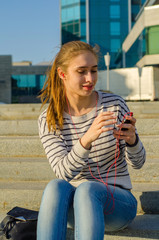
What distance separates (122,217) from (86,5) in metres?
46.7

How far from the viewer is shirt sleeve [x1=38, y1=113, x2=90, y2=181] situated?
6.69ft

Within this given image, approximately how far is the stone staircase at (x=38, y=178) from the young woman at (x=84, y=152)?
1.09 feet

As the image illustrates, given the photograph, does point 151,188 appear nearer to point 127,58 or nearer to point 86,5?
point 127,58

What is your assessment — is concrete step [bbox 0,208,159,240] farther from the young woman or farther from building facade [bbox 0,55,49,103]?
building facade [bbox 0,55,49,103]

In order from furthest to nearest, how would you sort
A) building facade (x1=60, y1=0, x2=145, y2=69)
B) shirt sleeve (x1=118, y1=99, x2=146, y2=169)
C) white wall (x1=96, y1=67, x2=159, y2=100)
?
building facade (x1=60, y1=0, x2=145, y2=69) < white wall (x1=96, y1=67, x2=159, y2=100) < shirt sleeve (x1=118, y1=99, x2=146, y2=169)

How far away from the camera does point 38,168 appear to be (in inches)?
138

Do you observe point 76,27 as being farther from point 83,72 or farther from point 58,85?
point 83,72

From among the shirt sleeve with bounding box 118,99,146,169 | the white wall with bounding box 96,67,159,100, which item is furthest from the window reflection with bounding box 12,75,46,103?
the shirt sleeve with bounding box 118,99,146,169

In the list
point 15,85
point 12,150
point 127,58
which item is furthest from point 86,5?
point 12,150

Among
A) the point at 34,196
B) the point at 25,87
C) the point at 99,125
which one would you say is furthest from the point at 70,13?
the point at 99,125

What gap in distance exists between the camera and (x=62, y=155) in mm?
2209

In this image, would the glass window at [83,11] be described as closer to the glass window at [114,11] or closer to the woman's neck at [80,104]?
the glass window at [114,11]

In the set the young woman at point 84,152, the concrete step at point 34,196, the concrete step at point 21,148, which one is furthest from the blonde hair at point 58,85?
the concrete step at point 21,148

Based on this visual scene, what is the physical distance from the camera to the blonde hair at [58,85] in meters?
2.29
